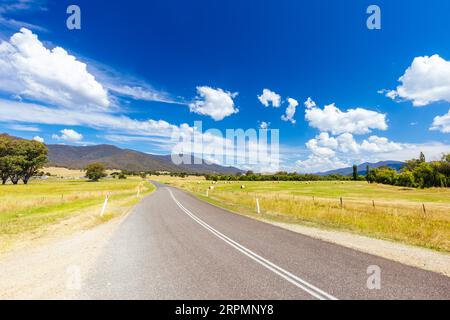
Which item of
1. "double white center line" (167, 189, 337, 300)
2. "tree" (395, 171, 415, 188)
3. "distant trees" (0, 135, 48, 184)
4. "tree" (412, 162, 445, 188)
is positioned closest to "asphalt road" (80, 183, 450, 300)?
"double white center line" (167, 189, 337, 300)

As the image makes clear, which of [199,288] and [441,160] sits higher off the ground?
[441,160]

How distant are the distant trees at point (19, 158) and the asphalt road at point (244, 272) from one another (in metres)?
87.4

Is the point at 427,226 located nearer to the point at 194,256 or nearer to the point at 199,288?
the point at 194,256

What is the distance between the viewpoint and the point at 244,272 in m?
6.59

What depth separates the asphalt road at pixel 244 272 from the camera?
5.30m

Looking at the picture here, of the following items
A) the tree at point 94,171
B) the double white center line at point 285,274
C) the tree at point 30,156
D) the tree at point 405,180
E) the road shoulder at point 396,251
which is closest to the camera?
the double white center line at point 285,274

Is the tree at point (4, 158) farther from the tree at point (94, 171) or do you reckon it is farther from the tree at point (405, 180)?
the tree at point (405, 180)

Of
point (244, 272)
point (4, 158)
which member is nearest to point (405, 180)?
point (244, 272)

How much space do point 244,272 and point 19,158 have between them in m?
93.4

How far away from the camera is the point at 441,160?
9719 cm

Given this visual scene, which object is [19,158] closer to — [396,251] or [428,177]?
[396,251]

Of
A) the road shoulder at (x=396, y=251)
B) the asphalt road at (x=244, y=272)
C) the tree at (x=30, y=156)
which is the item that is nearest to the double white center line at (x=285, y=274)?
the asphalt road at (x=244, y=272)
